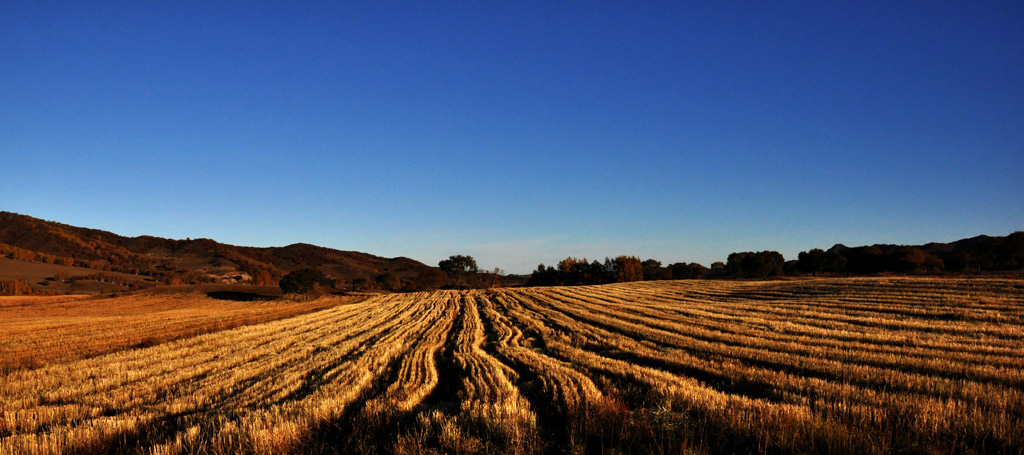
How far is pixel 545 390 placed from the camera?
9.21m

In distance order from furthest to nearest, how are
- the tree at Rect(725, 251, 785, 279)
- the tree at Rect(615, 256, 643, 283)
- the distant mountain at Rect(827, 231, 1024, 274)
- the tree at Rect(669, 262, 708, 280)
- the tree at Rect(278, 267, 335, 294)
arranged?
the tree at Rect(669, 262, 708, 280) → the tree at Rect(615, 256, 643, 283) → the tree at Rect(725, 251, 785, 279) → the distant mountain at Rect(827, 231, 1024, 274) → the tree at Rect(278, 267, 335, 294)

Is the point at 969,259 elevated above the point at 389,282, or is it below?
above

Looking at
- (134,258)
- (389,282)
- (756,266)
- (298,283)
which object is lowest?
(389,282)

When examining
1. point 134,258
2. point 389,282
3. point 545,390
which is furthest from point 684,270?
point 134,258

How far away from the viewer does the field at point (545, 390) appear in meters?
5.77

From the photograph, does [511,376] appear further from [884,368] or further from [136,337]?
[136,337]

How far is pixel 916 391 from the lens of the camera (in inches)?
350

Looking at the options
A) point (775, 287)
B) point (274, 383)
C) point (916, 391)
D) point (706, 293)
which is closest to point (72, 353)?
point (274, 383)

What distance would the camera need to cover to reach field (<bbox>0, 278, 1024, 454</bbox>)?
5773 mm

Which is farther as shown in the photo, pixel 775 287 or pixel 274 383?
pixel 775 287

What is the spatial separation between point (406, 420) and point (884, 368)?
12047mm

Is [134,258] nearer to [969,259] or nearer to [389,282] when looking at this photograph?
[389,282]

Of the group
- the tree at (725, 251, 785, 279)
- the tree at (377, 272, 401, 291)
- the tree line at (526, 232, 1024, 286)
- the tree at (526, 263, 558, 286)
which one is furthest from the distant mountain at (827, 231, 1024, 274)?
the tree at (377, 272, 401, 291)

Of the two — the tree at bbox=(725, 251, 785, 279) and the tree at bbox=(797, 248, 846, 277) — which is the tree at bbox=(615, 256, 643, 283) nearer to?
the tree at bbox=(725, 251, 785, 279)
